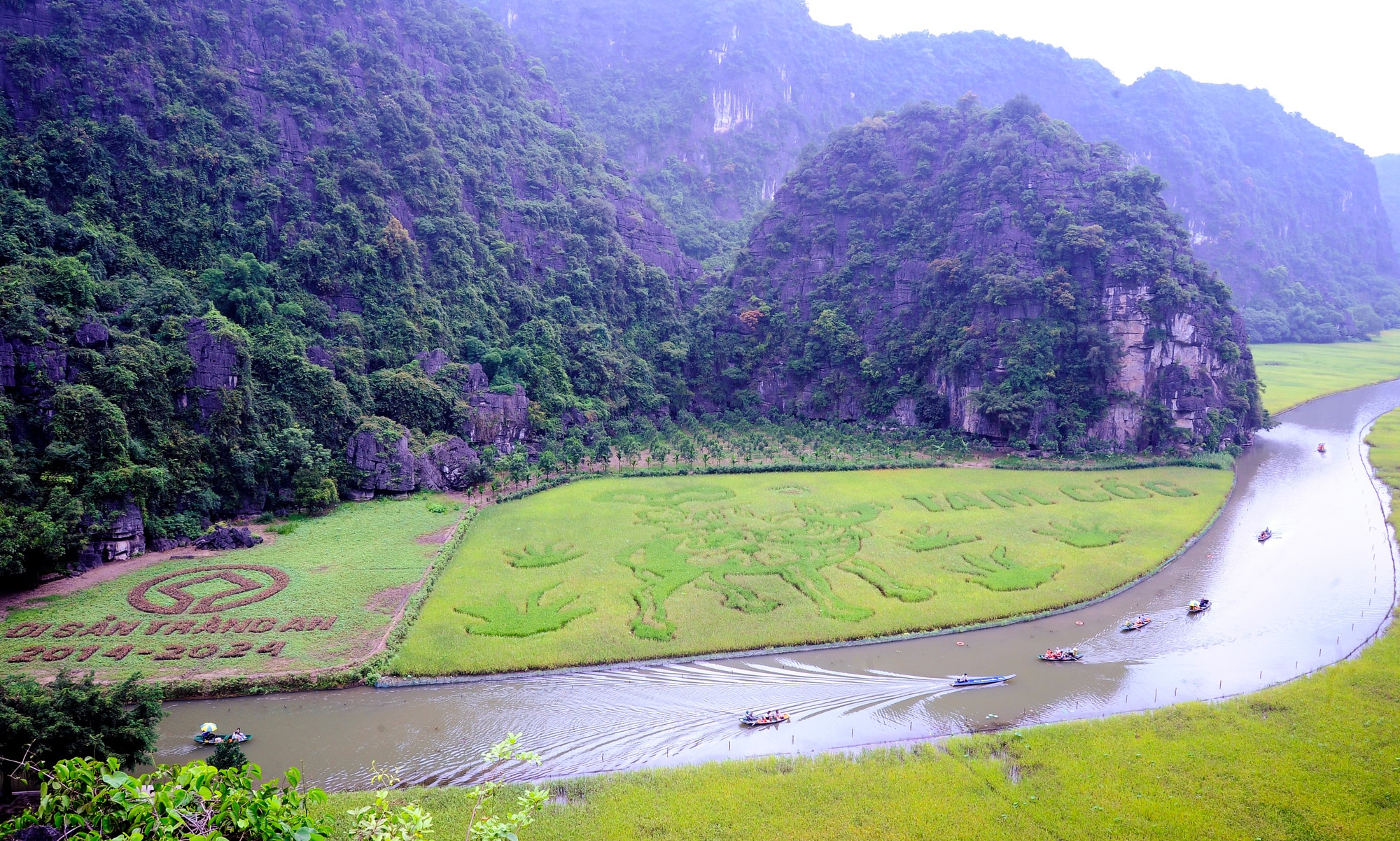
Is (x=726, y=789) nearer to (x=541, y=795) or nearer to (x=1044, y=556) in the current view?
(x=541, y=795)

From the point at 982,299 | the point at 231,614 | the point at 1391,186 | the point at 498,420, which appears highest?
the point at 1391,186

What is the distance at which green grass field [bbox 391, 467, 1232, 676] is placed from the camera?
90.6 feet

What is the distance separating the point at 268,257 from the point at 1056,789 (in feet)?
179

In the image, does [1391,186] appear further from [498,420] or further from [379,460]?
[379,460]

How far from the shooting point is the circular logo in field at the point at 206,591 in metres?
28.2

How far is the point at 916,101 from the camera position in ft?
362

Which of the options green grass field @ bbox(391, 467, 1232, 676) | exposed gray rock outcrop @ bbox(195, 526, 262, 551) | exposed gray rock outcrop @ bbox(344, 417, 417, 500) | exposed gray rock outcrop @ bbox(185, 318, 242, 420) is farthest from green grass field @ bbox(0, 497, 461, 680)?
exposed gray rock outcrop @ bbox(185, 318, 242, 420)

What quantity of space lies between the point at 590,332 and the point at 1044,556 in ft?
137

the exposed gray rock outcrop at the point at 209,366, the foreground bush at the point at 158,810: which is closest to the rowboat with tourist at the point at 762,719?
the foreground bush at the point at 158,810

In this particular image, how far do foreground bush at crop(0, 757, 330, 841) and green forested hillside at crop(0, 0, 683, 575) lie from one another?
2711 cm

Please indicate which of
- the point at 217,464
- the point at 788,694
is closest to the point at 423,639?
the point at 788,694

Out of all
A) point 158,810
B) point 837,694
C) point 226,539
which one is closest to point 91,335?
point 226,539

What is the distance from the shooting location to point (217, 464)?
3809 centimetres

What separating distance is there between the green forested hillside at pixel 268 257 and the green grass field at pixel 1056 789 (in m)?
26.0
